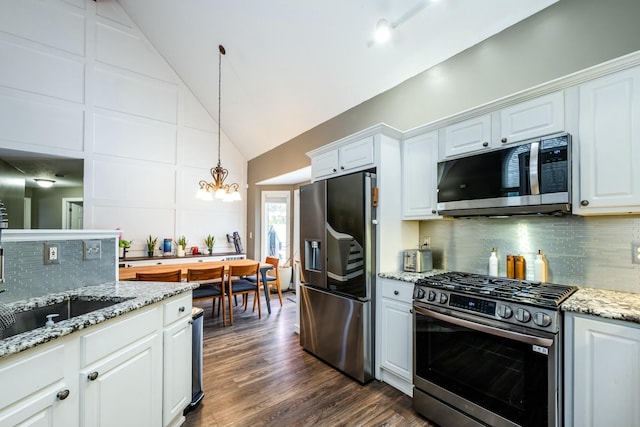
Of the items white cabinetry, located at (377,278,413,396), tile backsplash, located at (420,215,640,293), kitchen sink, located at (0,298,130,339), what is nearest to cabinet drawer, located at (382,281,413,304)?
white cabinetry, located at (377,278,413,396)

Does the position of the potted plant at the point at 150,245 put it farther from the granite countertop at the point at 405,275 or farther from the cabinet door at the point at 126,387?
the granite countertop at the point at 405,275

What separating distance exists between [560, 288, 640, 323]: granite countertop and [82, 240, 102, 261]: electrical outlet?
9.36ft

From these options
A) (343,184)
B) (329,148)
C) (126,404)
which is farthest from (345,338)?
(329,148)

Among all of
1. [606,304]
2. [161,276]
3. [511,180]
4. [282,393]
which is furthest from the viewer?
[161,276]

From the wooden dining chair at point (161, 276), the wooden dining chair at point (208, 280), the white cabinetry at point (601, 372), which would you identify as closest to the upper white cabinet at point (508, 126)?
the white cabinetry at point (601, 372)

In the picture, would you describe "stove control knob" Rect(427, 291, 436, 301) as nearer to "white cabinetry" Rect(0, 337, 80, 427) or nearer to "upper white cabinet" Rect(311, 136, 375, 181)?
"upper white cabinet" Rect(311, 136, 375, 181)

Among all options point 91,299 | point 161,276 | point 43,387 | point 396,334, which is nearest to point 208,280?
point 161,276

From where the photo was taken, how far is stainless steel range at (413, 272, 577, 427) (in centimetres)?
146

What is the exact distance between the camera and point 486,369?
169 centimetres

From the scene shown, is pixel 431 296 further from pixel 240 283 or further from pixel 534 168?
pixel 240 283

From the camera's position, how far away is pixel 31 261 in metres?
1.61

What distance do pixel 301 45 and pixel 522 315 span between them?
3197 millimetres

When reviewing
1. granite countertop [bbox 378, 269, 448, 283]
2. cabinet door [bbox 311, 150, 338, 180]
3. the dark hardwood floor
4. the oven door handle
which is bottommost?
the dark hardwood floor

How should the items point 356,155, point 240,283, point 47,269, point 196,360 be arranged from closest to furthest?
1. point 47,269
2. point 196,360
3. point 356,155
4. point 240,283
